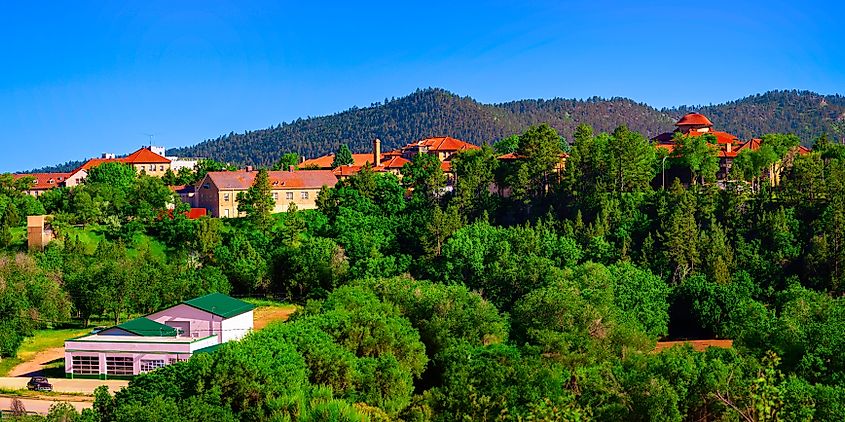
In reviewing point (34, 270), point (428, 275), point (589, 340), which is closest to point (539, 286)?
point (428, 275)

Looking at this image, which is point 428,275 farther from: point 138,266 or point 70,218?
point 70,218

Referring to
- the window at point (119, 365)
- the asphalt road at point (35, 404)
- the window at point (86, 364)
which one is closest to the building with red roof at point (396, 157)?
the window at point (119, 365)

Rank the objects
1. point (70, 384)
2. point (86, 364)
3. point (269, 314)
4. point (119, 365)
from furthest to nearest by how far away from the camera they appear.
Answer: point (269, 314)
point (119, 365)
point (86, 364)
point (70, 384)

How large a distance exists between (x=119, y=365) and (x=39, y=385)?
3843 mm

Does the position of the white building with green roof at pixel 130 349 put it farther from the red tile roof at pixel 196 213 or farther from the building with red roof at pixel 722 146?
the building with red roof at pixel 722 146

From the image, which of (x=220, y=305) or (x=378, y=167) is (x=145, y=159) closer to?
(x=378, y=167)

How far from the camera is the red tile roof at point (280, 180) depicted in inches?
3051

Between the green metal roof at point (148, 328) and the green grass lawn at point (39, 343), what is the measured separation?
3.73 metres

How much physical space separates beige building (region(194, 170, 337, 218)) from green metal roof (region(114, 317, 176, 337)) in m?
32.8

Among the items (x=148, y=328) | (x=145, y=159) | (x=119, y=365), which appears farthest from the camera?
(x=145, y=159)

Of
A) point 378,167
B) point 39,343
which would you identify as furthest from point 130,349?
point 378,167

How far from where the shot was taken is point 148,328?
42125 mm

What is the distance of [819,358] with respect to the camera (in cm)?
3106

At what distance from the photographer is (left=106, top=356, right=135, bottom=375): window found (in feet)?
135
